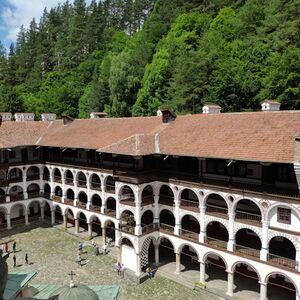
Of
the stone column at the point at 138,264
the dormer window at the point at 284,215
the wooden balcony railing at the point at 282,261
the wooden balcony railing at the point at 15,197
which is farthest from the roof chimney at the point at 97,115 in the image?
the wooden balcony railing at the point at 282,261

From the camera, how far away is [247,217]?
25922 millimetres

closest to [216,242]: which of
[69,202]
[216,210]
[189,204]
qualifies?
[216,210]

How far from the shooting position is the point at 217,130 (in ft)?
94.0

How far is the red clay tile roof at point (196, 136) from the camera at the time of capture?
23.9 meters

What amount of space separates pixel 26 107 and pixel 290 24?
61.5 meters

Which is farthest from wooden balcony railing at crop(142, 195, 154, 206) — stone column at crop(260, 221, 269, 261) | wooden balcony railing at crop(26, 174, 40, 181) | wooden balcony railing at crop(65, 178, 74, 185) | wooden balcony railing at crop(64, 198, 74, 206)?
wooden balcony railing at crop(26, 174, 40, 181)

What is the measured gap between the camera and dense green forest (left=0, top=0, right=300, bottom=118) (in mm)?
41500

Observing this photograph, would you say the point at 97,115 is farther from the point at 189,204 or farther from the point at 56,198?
the point at 189,204

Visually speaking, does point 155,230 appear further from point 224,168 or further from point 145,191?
point 224,168

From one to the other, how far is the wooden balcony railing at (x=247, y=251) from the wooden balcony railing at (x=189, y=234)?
3.69 m

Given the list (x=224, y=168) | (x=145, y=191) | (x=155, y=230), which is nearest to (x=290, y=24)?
(x=224, y=168)

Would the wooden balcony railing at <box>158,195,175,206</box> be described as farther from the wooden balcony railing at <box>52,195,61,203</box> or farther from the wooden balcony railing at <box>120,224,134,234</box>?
the wooden balcony railing at <box>52,195,61,203</box>

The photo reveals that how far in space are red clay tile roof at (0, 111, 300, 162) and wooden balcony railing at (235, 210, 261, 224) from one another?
4.77m

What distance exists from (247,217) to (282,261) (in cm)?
392
